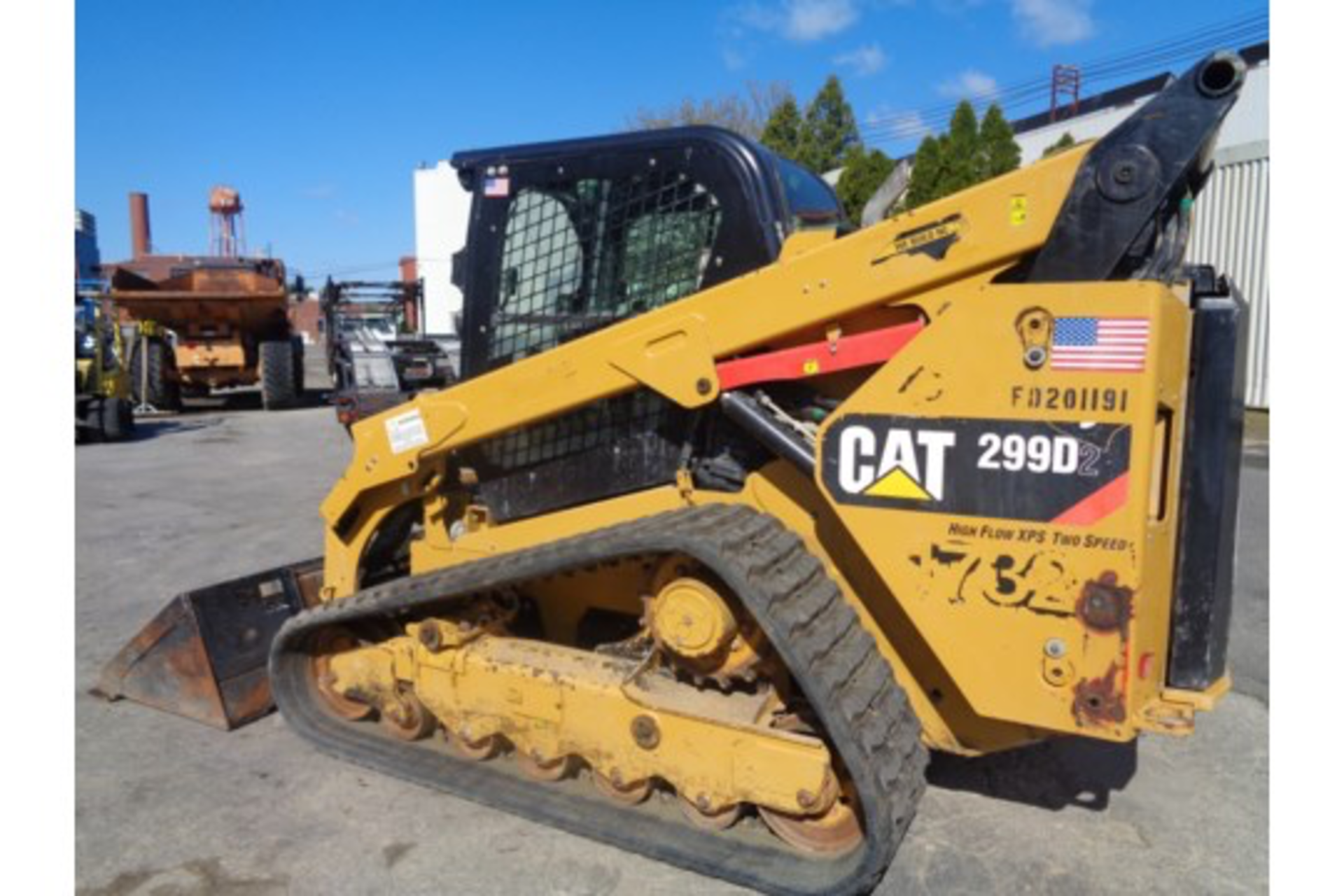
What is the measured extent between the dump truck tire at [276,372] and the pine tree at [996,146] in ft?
43.8

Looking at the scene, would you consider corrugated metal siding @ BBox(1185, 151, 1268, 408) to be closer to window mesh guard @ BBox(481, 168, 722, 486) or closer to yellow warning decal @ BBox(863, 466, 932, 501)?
window mesh guard @ BBox(481, 168, 722, 486)

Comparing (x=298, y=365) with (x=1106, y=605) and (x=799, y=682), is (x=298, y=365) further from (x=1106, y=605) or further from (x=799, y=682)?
(x=1106, y=605)

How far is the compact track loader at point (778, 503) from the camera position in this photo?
2.29m

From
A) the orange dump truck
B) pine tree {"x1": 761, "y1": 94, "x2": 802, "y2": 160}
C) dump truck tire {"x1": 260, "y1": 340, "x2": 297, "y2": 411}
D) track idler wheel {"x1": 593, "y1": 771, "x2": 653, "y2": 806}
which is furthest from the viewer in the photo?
pine tree {"x1": 761, "y1": 94, "x2": 802, "y2": 160}

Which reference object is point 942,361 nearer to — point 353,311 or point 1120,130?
point 1120,130

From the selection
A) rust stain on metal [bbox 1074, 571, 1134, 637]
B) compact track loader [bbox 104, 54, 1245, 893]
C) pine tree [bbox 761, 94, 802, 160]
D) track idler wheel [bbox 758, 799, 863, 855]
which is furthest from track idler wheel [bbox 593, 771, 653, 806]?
pine tree [bbox 761, 94, 802, 160]

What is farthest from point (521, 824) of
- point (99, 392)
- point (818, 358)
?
point (99, 392)

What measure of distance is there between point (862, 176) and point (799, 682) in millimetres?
17662

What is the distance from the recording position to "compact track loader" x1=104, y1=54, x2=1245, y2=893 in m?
2.29

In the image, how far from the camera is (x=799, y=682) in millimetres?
2525

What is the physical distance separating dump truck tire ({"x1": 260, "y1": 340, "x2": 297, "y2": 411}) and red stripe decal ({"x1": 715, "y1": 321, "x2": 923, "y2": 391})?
15.5 m

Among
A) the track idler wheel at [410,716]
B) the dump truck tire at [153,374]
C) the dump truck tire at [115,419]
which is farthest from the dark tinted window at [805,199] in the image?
the dump truck tire at [153,374]

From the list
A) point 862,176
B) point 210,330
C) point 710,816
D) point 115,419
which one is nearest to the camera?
point 710,816

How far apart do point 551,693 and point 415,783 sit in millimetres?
727
